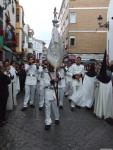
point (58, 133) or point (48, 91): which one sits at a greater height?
point (48, 91)

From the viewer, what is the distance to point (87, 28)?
6356 centimetres

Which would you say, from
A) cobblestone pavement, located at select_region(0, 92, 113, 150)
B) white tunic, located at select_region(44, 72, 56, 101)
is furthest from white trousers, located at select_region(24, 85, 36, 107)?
white tunic, located at select_region(44, 72, 56, 101)

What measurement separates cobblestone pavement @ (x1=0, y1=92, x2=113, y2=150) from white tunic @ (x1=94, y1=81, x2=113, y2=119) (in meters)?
0.28

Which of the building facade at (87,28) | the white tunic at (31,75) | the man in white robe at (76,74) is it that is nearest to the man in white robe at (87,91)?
the man in white robe at (76,74)

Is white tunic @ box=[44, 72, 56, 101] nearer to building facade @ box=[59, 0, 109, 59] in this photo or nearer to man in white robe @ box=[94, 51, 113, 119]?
man in white robe @ box=[94, 51, 113, 119]

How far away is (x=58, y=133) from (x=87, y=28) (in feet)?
176

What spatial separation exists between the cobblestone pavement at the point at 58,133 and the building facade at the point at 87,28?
49.6 m

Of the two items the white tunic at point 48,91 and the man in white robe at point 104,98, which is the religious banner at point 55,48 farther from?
the man in white robe at point 104,98

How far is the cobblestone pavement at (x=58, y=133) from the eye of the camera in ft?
29.8

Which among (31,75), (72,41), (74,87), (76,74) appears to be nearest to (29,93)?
(31,75)

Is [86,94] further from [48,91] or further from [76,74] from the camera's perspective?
[48,91]

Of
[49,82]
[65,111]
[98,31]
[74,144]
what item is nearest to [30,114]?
[65,111]

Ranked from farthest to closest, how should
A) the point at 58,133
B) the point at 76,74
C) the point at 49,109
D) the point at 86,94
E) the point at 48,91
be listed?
1. the point at 76,74
2. the point at 86,94
3. the point at 48,91
4. the point at 49,109
5. the point at 58,133

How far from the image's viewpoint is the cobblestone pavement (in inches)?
357
